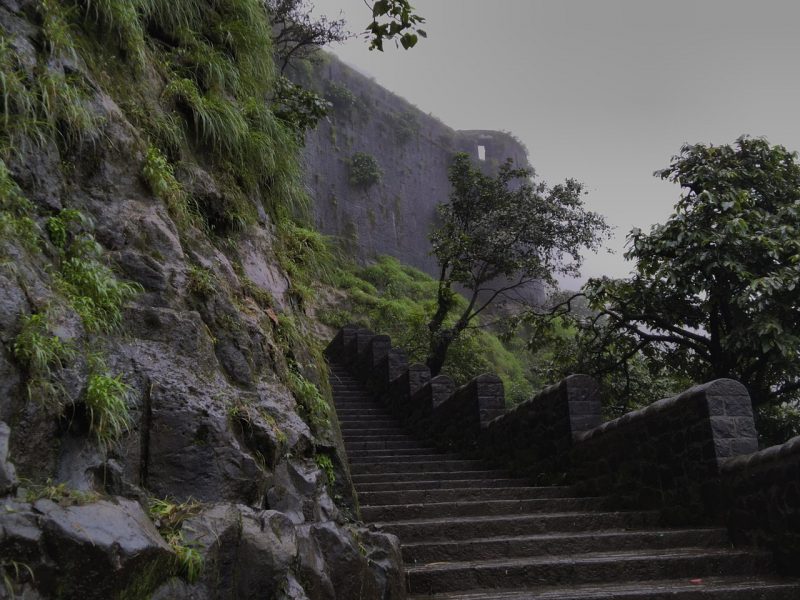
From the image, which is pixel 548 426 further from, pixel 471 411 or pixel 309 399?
pixel 309 399

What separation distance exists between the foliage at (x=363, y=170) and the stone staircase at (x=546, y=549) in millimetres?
21363

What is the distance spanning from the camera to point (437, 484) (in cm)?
761

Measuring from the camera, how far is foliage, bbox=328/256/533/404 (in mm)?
15055

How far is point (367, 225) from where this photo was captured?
1098 inches

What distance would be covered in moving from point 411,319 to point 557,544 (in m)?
10.7

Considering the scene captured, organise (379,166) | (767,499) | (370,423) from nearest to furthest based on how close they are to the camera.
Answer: (767,499) < (370,423) < (379,166)

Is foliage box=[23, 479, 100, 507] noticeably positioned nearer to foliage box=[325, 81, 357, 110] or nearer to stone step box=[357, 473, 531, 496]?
stone step box=[357, 473, 531, 496]

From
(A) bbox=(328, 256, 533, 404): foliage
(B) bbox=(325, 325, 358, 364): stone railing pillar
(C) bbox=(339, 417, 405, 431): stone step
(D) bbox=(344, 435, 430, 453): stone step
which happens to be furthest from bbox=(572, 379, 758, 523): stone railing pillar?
(B) bbox=(325, 325, 358, 364): stone railing pillar

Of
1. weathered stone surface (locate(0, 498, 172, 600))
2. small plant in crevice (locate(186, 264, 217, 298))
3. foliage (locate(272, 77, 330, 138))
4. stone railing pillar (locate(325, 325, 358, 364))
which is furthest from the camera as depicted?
stone railing pillar (locate(325, 325, 358, 364))

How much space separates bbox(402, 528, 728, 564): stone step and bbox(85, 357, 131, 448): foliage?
9.47ft

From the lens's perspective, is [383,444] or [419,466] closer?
[419,466]

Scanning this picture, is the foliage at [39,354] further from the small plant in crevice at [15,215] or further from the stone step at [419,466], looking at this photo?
the stone step at [419,466]

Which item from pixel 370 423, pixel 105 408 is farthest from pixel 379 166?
pixel 105 408

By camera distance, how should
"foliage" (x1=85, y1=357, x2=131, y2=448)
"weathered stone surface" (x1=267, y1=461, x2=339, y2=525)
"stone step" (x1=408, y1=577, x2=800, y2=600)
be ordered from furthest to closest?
"stone step" (x1=408, y1=577, x2=800, y2=600), "weathered stone surface" (x1=267, y1=461, x2=339, y2=525), "foliage" (x1=85, y1=357, x2=131, y2=448)
